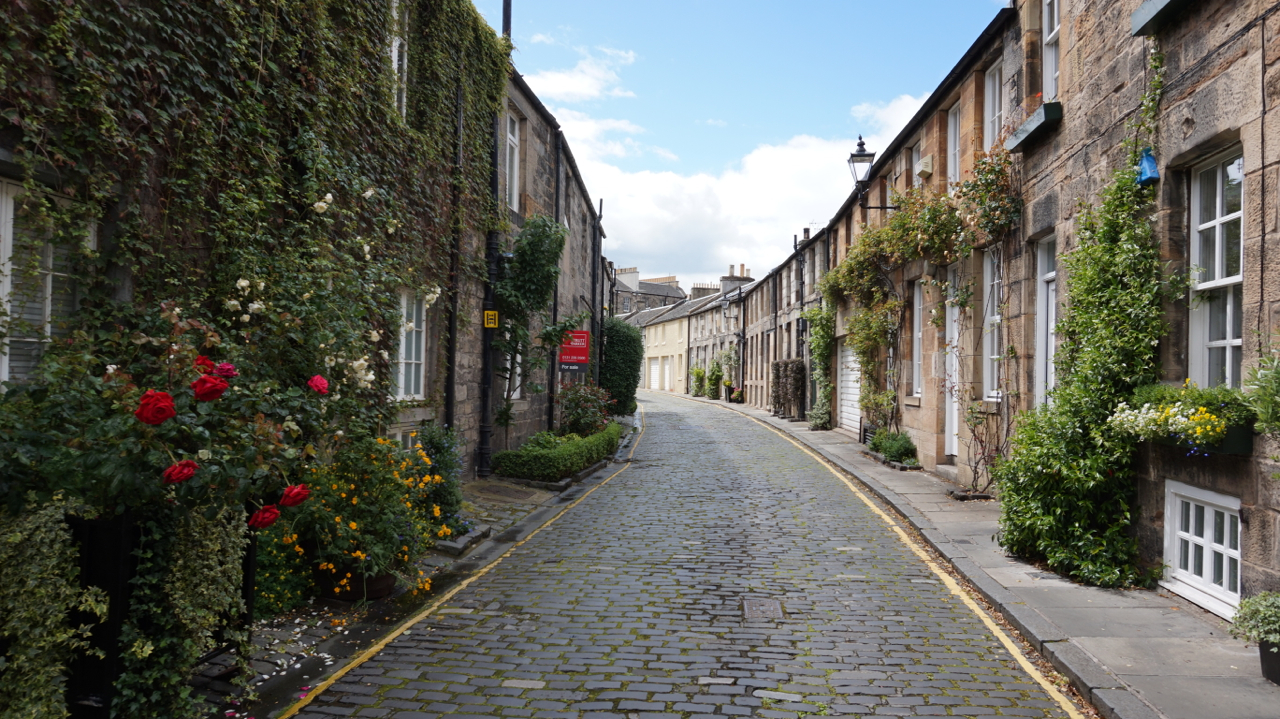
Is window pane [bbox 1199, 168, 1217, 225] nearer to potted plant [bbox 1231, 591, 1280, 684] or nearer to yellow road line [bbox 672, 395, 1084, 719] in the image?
potted plant [bbox 1231, 591, 1280, 684]

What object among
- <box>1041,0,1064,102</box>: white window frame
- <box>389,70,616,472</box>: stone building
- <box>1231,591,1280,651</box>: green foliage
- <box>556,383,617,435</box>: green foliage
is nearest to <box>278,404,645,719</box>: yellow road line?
<box>389,70,616,472</box>: stone building

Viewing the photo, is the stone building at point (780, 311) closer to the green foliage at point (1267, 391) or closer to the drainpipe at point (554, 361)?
the drainpipe at point (554, 361)

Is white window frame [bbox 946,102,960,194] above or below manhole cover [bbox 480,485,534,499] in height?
above

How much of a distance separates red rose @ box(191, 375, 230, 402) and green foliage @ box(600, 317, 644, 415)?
77.7 feet

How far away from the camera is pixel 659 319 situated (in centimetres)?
6116

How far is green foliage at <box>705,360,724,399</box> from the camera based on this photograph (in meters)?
43.5

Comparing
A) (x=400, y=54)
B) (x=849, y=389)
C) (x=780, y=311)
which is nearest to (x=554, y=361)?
(x=849, y=389)

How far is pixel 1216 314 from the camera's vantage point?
19.8 feet

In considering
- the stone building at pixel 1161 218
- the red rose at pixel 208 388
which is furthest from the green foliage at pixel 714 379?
the red rose at pixel 208 388

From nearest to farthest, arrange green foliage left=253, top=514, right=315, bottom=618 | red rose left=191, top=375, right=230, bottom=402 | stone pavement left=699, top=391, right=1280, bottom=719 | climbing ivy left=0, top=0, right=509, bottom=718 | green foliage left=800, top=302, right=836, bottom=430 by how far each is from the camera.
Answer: red rose left=191, top=375, right=230, bottom=402 → climbing ivy left=0, top=0, right=509, bottom=718 → stone pavement left=699, top=391, right=1280, bottom=719 → green foliage left=253, top=514, right=315, bottom=618 → green foliage left=800, top=302, right=836, bottom=430

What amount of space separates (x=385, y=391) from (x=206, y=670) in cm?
404

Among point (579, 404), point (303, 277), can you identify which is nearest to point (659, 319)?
point (579, 404)

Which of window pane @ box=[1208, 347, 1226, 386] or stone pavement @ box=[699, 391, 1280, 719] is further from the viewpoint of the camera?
window pane @ box=[1208, 347, 1226, 386]

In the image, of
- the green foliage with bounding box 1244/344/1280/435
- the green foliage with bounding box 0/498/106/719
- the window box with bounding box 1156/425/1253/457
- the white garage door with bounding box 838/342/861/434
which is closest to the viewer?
the green foliage with bounding box 0/498/106/719
